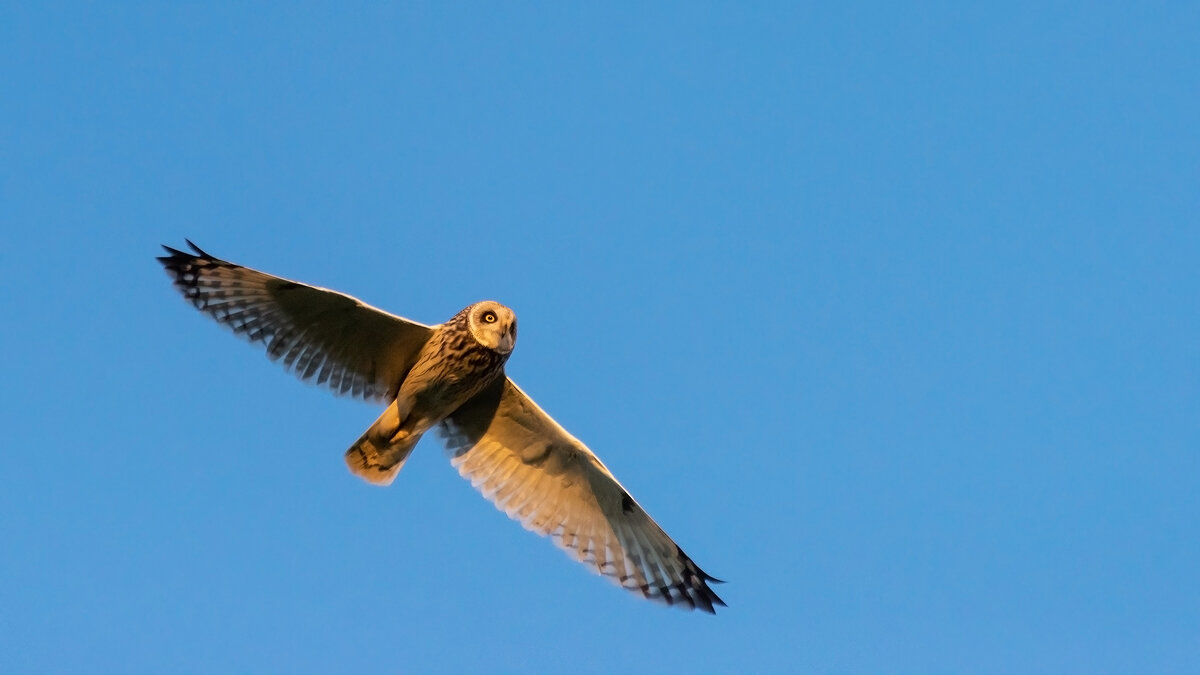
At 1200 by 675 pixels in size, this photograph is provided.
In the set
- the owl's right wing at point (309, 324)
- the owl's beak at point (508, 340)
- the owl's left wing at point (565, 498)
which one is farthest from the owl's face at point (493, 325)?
the owl's left wing at point (565, 498)

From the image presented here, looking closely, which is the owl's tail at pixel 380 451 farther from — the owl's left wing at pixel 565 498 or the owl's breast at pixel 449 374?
the owl's left wing at pixel 565 498

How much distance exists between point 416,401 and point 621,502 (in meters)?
1.62

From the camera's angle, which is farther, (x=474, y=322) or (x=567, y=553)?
(x=567, y=553)

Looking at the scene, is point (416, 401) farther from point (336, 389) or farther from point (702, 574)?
point (702, 574)

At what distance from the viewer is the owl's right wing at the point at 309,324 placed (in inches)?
371

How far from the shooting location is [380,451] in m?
9.73

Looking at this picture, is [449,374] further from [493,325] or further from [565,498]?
[565,498]

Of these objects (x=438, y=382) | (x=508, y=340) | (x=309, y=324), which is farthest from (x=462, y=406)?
(x=309, y=324)

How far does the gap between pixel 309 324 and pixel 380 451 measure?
97 cm

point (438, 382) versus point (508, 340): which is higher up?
point (508, 340)

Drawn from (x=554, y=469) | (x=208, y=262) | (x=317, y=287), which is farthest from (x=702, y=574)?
(x=208, y=262)

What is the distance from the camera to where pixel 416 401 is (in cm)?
959

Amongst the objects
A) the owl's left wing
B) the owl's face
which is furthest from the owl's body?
the owl's left wing

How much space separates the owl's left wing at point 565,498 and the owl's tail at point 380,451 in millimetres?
555
